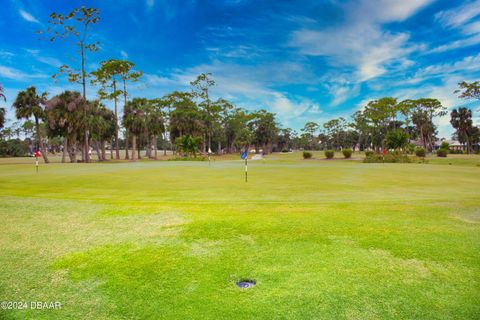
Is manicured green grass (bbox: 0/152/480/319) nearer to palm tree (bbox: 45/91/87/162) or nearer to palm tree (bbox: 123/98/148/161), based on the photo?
palm tree (bbox: 45/91/87/162)

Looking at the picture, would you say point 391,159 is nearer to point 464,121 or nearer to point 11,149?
point 464,121

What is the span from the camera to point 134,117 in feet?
200

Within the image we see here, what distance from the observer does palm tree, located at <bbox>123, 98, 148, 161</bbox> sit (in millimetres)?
60438

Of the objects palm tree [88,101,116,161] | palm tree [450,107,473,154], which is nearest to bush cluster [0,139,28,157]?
palm tree [88,101,116,161]

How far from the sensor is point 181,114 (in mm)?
72250

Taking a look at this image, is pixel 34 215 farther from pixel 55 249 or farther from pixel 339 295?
pixel 339 295

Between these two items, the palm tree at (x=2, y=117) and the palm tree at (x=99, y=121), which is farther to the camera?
the palm tree at (x=99, y=121)

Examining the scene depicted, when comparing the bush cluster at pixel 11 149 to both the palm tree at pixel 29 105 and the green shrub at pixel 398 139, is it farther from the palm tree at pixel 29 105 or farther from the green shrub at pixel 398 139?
the green shrub at pixel 398 139

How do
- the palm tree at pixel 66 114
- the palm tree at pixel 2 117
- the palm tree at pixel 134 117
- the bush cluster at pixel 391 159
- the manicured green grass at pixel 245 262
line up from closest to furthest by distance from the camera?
the manicured green grass at pixel 245 262
the palm tree at pixel 2 117
the palm tree at pixel 66 114
the bush cluster at pixel 391 159
the palm tree at pixel 134 117

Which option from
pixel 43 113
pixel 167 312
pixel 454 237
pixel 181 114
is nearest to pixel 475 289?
pixel 454 237

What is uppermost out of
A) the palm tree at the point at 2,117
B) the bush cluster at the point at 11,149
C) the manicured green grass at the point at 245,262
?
the palm tree at the point at 2,117

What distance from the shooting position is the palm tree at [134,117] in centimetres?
6044

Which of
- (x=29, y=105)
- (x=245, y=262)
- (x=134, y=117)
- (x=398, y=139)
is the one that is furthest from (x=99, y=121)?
(x=245, y=262)

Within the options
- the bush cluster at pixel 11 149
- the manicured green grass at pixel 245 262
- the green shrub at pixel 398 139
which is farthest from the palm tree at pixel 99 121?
the green shrub at pixel 398 139
